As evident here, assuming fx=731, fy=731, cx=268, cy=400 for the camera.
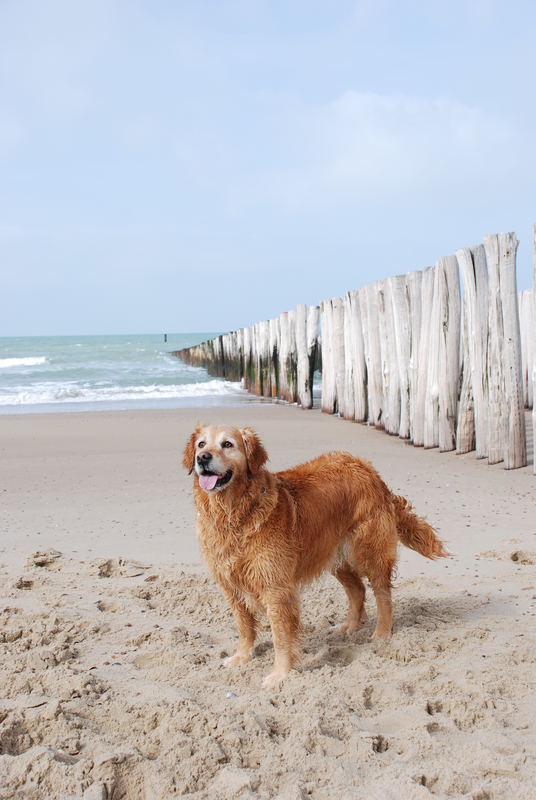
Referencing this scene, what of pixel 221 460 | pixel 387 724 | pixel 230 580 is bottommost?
pixel 387 724

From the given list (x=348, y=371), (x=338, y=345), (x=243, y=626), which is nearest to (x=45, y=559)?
(x=243, y=626)

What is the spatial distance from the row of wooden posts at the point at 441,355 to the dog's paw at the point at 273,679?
4675mm

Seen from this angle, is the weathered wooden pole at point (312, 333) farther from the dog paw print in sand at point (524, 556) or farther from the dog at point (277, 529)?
the dog at point (277, 529)

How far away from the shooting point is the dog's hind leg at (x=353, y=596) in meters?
4.25

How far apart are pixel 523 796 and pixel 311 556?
1595 mm

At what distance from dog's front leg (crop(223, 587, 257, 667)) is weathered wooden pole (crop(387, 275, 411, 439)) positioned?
22.4ft

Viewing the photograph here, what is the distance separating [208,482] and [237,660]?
100 cm

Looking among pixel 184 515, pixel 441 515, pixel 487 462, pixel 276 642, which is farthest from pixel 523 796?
pixel 487 462

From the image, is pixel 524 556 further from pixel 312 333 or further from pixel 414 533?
pixel 312 333

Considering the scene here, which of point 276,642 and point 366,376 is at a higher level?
point 366,376

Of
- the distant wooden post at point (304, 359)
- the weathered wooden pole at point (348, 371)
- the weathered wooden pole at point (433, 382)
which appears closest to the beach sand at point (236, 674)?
the weathered wooden pole at point (433, 382)

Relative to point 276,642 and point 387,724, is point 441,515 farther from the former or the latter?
point 387,724

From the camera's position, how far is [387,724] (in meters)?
3.03

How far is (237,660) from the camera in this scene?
376cm
